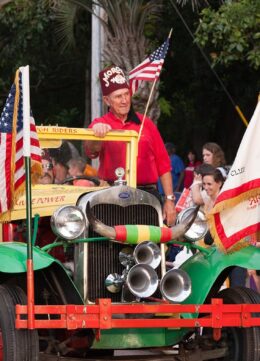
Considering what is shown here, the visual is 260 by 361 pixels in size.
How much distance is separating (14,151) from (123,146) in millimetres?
1403

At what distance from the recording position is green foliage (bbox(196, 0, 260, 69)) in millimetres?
17250

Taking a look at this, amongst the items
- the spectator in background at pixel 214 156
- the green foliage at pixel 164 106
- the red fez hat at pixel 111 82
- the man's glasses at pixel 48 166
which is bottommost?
the green foliage at pixel 164 106

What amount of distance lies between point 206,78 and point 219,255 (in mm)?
16526

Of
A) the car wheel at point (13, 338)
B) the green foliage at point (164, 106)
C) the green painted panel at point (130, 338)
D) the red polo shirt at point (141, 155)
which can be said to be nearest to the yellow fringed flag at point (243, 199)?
the green painted panel at point (130, 338)

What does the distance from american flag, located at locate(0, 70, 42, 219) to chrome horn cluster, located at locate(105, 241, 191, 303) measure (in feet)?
2.92

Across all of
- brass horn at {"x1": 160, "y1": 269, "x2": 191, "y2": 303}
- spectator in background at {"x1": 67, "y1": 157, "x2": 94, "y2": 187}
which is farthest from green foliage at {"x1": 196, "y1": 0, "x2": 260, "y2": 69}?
brass horn at {"x1": 160, "y1": 269, "x2": 191, "y2": 303}

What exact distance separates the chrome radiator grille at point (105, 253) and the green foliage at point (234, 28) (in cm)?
837

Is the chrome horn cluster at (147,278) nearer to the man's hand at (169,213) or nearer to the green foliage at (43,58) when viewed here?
the man's hand at (169,213)

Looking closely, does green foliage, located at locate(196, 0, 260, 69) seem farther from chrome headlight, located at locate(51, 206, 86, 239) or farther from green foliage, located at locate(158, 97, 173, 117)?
chrome headlight, located at locate(51, 206, 86, 239)

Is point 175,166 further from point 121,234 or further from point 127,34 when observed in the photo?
point 121,234

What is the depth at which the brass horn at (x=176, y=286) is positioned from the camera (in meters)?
8.88

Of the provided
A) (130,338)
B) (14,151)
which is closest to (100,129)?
(14,151)

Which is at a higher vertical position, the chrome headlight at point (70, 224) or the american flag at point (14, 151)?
the american flag at point (14, 151)

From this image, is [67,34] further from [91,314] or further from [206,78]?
[91,314]
